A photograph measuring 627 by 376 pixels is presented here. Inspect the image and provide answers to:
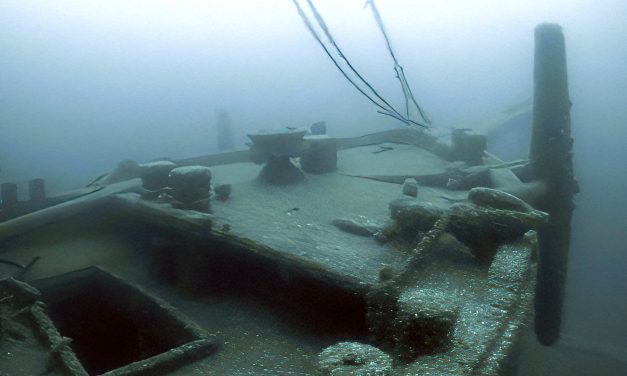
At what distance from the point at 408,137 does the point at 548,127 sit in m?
3.93

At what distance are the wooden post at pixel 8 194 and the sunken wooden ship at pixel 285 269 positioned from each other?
0.03 m

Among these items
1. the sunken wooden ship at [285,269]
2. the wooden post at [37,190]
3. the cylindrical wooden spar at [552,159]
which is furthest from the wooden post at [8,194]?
the cylindrical wooden spar at [552,159]

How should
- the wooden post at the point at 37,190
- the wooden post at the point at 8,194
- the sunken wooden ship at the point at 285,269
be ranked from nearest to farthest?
the sunken wooden ship at the point at 285,269, the wooden post at the point at 8,194, the wooden post at the point at 37,190

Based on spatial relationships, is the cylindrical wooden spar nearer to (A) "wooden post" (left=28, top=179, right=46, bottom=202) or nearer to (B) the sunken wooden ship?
(B) the sunken wooden ship

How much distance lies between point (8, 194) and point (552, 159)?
8.52m

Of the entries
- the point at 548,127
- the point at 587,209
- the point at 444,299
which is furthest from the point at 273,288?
the point at 587,209

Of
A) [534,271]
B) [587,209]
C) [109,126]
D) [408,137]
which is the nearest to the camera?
[534,271]

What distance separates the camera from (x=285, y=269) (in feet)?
11.6

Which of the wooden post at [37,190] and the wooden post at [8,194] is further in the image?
the wooden post at [37,190]

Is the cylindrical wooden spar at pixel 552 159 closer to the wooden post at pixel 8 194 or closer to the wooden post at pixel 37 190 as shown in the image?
the wooden post at pixel 37 190

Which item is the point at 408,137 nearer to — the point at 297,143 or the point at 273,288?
the point at 297,143

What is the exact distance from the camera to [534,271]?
9.73 ft

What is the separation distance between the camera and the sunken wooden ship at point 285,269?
262 centimetres

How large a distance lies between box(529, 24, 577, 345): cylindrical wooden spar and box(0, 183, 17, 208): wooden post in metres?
8.11
